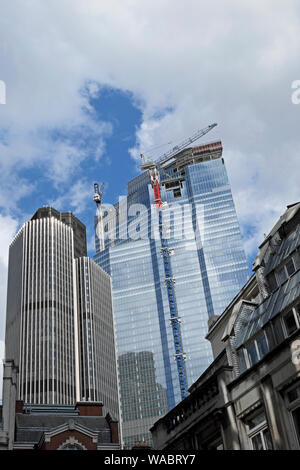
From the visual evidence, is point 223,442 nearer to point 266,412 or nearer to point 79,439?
point 266,412

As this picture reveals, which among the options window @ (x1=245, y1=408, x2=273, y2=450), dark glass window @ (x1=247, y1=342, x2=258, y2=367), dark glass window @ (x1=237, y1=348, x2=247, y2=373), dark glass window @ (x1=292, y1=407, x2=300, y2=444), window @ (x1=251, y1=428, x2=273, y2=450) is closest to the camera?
dark glass window @ (x1=292, y1=407, x2=300, y2=444)

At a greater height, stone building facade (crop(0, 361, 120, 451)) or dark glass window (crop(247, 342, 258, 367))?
stone building facade (crop(0, 361, 120, 451))

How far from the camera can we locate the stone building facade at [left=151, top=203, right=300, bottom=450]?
19.2 meters

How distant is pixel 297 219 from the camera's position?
2545cm

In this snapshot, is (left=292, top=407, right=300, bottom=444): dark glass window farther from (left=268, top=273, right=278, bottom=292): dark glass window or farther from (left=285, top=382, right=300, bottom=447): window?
(left=268, top=273, right=278, bottom=292): dark glass window

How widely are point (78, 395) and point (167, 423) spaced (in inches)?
7164

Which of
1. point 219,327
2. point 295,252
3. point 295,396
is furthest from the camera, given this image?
point 219,327

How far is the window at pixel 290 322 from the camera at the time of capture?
20.5 meters

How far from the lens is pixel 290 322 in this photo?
822 inches

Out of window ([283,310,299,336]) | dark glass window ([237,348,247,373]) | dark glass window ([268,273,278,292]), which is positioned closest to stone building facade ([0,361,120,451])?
dark glass window ([237,348,247,373])

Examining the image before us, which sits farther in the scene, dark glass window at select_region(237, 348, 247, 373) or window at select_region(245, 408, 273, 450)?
dark glass window at select_region(237, 348, 247, 373)

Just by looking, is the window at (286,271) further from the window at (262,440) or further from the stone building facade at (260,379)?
the window at (262,440)
